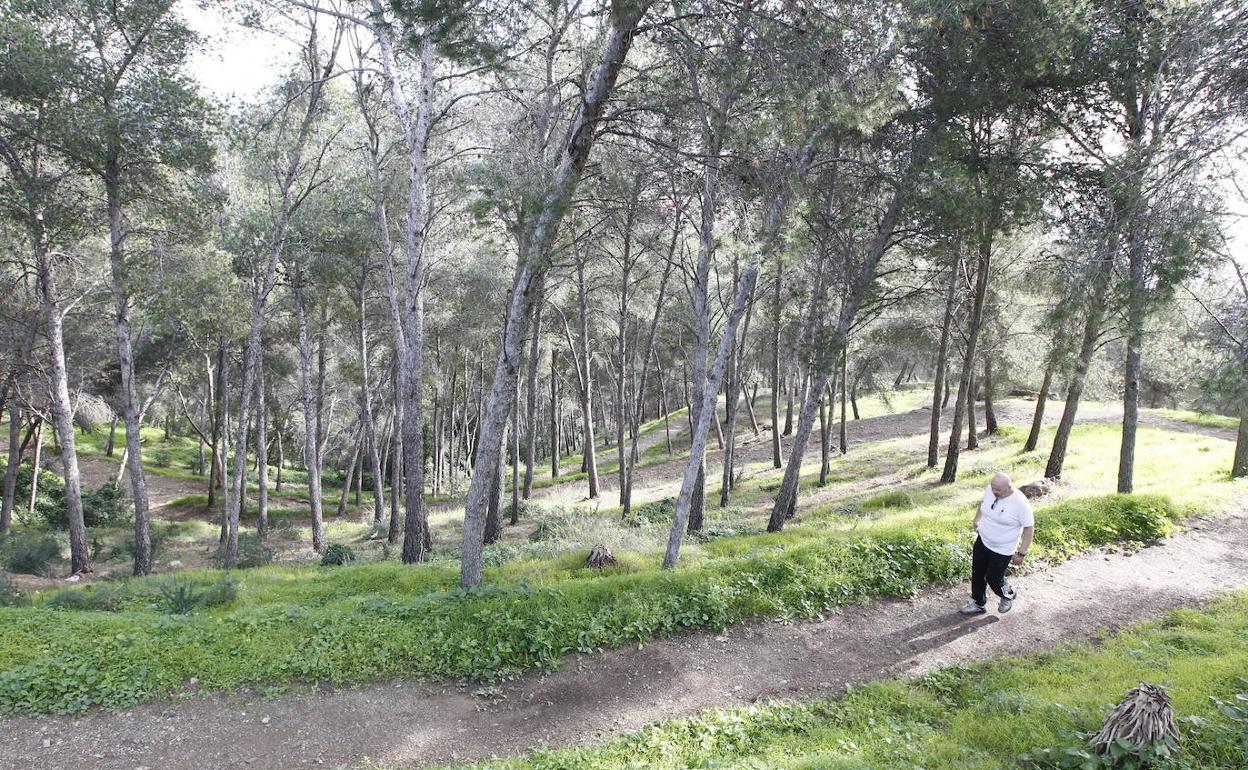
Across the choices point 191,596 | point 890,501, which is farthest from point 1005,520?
point 191,596

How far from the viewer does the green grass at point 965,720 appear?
4348mm

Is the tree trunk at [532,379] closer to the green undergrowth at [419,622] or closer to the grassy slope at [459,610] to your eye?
the grassy slope at [459,610]

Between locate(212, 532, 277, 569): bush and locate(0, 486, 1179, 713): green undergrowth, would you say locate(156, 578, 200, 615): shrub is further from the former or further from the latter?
locate(212, 532, 277, 569): bush

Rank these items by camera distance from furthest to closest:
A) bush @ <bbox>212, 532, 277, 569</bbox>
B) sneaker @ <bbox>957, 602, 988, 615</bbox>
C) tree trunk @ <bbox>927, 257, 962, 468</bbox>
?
1. tree trunk @ <bbox>927, 257, 962, 468</bbox>
2. bush @ <bbox>212, 532, 277, 569</bbox>
3. sneaker @ <bbox>957, 602, 988, 615</bbox>

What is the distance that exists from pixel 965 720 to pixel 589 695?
3353mm

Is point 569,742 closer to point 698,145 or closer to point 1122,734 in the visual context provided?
point 1122,734

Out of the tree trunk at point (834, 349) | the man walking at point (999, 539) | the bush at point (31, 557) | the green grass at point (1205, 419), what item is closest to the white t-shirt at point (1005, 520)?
the man walking at point (999, 539)

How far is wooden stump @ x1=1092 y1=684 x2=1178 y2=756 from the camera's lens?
3.94 m

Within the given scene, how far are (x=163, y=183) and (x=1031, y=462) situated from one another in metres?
23.0

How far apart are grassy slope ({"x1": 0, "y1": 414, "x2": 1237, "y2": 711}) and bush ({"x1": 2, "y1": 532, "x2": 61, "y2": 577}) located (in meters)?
6.34

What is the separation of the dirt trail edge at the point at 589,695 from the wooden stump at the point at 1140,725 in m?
2.27

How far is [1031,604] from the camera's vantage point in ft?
25.0

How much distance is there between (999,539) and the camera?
718 cm

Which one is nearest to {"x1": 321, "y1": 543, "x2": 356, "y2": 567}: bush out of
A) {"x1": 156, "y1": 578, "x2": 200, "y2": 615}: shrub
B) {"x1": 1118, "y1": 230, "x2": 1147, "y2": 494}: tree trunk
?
{"x1": 156, "y1": 578, "x2": 200, "y2": 615}: shrub
